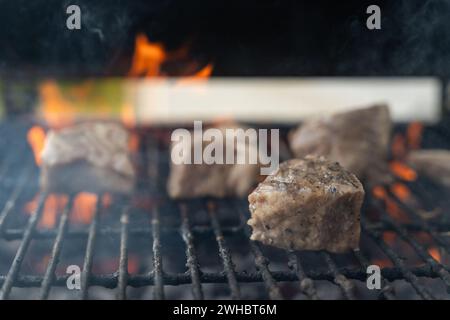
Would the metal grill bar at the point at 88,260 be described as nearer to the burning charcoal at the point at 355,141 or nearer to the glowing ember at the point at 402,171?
the burning charcoal at the point at 355,141

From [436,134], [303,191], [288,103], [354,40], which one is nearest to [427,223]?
[303,191]

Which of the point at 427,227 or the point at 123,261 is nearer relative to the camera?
the point at 123,261

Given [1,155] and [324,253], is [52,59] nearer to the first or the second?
[1,155]

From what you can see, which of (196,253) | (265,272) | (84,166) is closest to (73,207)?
(84,166)

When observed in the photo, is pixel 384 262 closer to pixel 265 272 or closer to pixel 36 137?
pixel 265 272

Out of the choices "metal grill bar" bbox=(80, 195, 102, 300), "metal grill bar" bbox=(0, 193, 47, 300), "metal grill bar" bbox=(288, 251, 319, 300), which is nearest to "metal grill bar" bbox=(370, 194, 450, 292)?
"metal grill bar" bbox=(288, 251, 319, 300)
